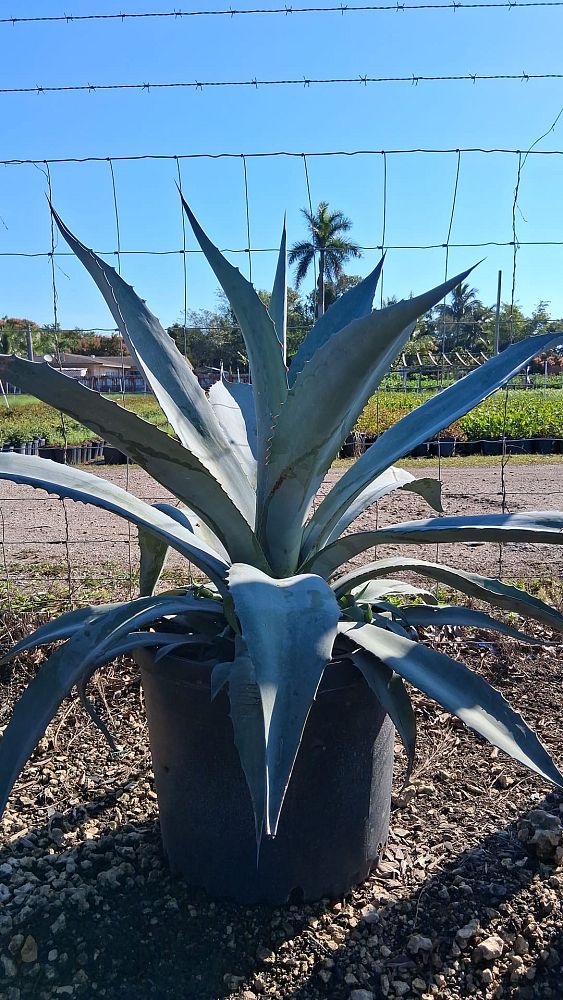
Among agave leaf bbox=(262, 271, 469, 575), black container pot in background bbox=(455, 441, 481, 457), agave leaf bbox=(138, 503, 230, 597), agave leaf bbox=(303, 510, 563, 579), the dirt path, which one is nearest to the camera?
agave leaf bbox=(262, 271, 469, 575)

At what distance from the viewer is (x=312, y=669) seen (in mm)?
849

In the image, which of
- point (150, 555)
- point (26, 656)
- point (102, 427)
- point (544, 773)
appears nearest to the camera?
point (544, 773)

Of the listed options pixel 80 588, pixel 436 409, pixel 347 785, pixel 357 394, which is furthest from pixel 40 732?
pixel 80 588

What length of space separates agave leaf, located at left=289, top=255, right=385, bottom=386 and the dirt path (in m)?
1.31

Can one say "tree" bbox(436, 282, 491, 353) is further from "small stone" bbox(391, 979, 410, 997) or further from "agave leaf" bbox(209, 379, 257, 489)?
"small stone" bbox(391, 979, 410, 997)

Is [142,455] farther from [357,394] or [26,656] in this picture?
[26,656]

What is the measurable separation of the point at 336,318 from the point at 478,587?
2.09ft

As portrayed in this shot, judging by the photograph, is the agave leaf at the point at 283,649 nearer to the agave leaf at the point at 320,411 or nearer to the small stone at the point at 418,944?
the agave leaf at the point at 320,411

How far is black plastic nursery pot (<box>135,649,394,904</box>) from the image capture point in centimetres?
127

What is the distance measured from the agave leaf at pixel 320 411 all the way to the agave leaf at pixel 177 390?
0.12 m

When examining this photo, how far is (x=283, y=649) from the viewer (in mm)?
872

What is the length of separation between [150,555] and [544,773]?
898 mm

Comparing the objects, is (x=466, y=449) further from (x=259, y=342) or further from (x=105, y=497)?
(x=105, y=497)

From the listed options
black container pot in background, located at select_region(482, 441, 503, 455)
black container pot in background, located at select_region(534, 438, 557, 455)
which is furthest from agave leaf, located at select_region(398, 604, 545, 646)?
black container pot in background, located at select_region(534, 438, 557, 455)
